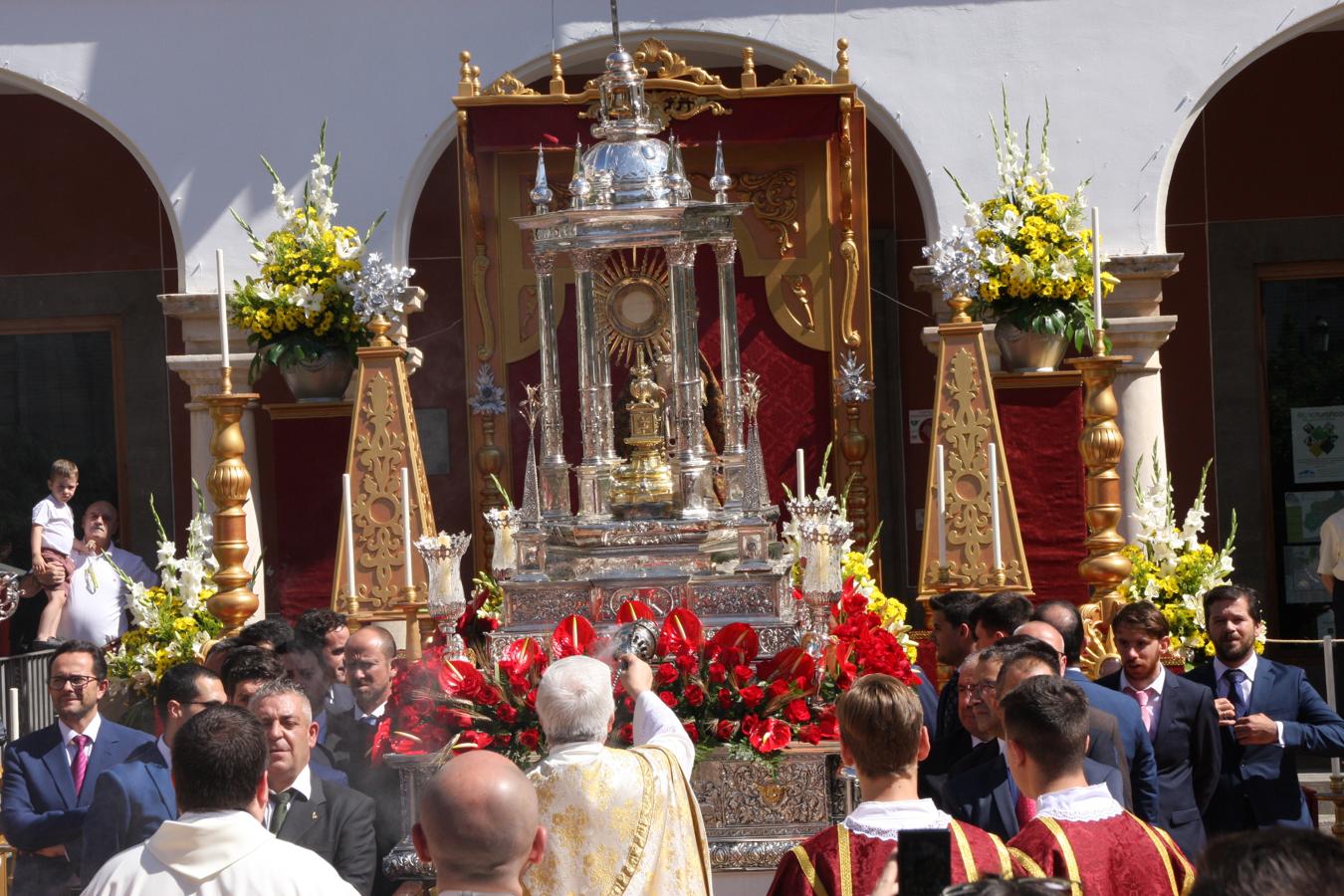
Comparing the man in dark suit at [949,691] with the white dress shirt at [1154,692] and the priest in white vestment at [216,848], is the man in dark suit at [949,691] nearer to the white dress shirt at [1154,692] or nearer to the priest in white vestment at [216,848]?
the white dress shirt at [1154,692]

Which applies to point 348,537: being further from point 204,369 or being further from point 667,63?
point 667,63

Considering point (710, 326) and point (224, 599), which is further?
point (710, 326)

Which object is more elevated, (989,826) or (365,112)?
(365,112)

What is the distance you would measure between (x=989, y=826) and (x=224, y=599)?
435 centimetres

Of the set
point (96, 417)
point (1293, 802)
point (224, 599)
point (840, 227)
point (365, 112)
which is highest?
point (365, 112)

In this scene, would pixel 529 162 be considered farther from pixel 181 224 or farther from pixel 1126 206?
pixel 1126 206

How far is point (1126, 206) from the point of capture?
1005 centimetres

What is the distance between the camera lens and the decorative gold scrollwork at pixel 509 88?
983cm

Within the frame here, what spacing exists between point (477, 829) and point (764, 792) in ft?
8.48

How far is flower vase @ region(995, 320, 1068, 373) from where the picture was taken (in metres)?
9.26

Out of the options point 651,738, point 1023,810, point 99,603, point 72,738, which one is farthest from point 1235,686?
point 99,603

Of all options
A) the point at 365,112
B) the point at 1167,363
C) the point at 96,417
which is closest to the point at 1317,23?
the point at 1167,363

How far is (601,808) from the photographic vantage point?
4309mm

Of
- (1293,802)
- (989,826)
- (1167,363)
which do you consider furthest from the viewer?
(1167,363)
